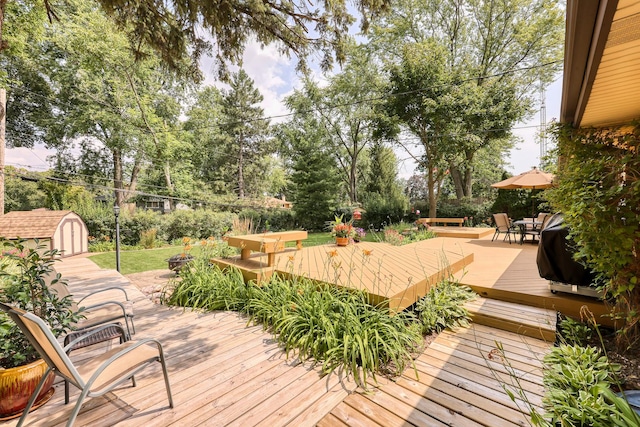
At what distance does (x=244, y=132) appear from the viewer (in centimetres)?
2272

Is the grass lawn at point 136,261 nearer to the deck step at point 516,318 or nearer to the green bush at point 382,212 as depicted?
the deck step at point 516,318

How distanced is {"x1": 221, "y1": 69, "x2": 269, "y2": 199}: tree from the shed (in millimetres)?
14368

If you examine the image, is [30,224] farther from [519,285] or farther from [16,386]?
[519,285]

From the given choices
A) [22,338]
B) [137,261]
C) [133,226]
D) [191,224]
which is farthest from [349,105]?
[22,338]

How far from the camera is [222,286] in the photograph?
4.03 m

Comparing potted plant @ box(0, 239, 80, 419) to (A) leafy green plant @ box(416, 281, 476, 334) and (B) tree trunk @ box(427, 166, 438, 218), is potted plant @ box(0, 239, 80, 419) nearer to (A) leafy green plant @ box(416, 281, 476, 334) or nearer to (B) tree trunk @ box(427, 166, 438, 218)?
(A) leafy green plant @ box(416, 281, 476, 334)

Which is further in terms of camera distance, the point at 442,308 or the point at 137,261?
the point at 137,261

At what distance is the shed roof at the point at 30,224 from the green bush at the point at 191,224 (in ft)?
12.1

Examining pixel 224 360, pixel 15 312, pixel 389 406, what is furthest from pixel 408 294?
pixel 15 312

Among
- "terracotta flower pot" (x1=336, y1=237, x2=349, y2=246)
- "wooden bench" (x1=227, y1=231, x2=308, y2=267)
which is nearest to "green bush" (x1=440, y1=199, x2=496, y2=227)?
"terracotta flower pot" (x1=336, y1=237, x2=349, y2=246)

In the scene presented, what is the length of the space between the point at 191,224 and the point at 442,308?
1162 cm

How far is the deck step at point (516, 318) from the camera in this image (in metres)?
2.81

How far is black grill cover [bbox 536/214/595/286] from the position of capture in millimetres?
2969

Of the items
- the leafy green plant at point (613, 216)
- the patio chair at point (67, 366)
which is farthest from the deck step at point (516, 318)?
the patio chair at point (67, 366)
